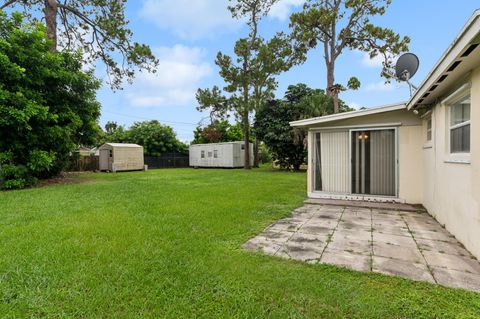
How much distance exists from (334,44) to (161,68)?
999 centimetres

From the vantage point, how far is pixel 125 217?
4.50m

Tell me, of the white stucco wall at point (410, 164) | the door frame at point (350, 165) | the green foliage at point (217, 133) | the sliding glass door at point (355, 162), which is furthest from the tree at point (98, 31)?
the white stucco wall at point (410, 164)

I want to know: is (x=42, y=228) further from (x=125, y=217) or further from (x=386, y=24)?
(x=386, y=24)

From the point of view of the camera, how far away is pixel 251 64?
1744 cm

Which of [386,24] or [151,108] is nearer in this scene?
[386,24]

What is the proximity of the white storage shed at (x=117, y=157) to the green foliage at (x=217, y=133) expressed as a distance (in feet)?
27.1

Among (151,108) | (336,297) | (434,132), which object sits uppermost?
(151,108)

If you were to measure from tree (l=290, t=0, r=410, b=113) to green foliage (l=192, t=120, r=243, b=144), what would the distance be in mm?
10761

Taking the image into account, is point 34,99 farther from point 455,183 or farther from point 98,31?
point 455,183

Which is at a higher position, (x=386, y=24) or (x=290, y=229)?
(x=386, y=24)

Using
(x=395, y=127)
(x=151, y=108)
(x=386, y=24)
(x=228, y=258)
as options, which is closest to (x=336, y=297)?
(x=228, y=258)

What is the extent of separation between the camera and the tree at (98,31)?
1180 cm

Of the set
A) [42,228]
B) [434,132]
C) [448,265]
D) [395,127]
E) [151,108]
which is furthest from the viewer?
[151,108]

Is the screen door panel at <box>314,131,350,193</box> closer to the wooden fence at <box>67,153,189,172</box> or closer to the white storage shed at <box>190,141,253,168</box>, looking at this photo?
the white storage shed at <box>190,141,253,168</box>
